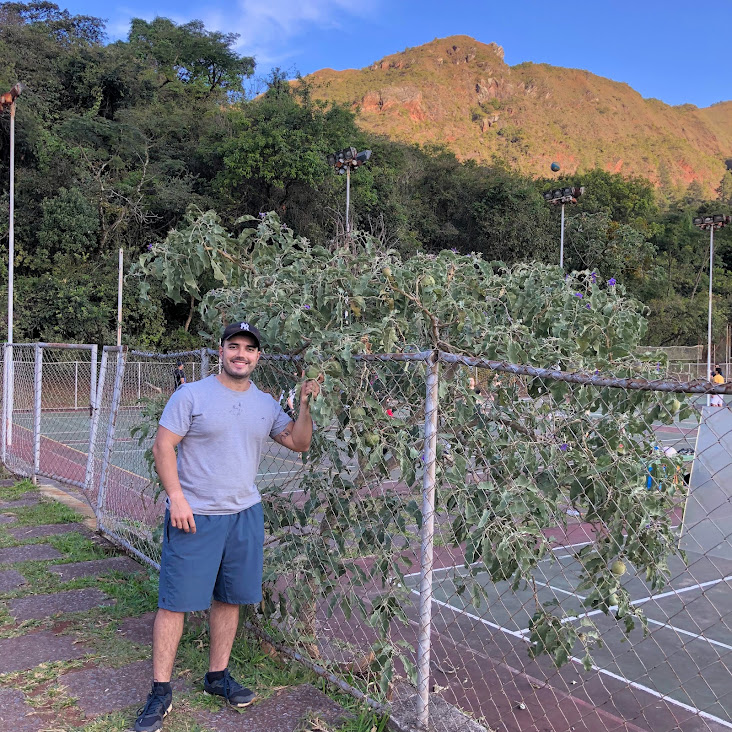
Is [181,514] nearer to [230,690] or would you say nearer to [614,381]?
[230,690]

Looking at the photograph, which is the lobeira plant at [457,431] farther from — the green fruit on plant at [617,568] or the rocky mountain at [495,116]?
the rocky mountain at [495,116]

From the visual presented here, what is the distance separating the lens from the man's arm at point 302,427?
2975mm

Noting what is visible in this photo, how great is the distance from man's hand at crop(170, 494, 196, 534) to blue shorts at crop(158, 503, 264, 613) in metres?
0.08

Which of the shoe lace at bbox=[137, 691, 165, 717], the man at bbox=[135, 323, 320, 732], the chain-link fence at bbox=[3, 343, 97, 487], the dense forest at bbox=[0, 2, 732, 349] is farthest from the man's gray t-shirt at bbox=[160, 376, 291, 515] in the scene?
the dense forest at bbox=[0, 2, 732, 349]

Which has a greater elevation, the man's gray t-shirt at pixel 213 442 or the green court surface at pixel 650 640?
the man's gray t-shirt at pixel 213 442

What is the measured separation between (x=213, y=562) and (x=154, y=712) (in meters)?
0.65

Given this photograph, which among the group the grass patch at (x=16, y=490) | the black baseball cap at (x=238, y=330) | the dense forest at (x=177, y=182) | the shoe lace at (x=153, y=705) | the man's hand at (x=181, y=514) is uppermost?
the dense forest at (x=177, y=182)

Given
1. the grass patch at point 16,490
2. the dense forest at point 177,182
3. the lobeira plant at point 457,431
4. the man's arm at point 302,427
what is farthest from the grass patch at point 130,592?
the dense forest at point 177,182

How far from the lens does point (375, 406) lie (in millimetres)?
3154

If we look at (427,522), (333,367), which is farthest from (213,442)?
(427,522)

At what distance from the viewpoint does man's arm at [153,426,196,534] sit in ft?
10.0

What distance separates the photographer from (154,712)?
308 cm

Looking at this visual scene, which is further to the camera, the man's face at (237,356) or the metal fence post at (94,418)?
the metal fence post at (94,418)

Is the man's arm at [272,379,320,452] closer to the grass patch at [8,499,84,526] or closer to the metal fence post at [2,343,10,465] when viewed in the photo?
the grass patch at [8,499,84,526]
